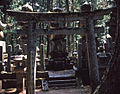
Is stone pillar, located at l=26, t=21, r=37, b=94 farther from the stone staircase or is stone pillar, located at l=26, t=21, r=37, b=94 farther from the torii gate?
the stone staircase

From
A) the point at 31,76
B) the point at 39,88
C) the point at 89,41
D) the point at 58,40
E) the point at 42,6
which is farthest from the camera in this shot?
the point at 42,6

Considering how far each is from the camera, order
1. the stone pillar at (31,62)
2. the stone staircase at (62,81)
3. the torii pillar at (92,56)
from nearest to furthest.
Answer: the stone pillar at (31,62), the torii pillar at (92,56), the stone staircase at (62,81)

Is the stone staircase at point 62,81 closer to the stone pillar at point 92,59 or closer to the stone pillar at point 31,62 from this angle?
the stone pillar at point 92,59

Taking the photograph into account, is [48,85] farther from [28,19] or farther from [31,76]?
[28,19]

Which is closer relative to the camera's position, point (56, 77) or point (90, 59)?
point (90, 59)

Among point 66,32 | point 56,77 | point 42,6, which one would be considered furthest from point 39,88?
point 42,6

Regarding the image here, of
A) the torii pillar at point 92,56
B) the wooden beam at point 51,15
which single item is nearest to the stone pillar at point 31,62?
the wooden beam at point 51,15

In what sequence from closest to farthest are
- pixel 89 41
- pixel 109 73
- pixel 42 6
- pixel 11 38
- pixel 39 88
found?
1. pixel 109 73
2. pixel 89 41
3. pixel 39 88
4. pixel 11 38
5. pixel 42 6

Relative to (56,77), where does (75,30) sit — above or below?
above

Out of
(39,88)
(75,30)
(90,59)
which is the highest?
(75,30)

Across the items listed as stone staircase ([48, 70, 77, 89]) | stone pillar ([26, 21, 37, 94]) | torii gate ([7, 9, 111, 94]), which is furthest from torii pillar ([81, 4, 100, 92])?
stone staircase ([48, 70, 77, 89])

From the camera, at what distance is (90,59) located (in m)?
8.22

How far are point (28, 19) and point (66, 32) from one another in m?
1.85

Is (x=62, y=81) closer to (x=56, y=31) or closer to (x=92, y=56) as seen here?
(x=92, y=56)
